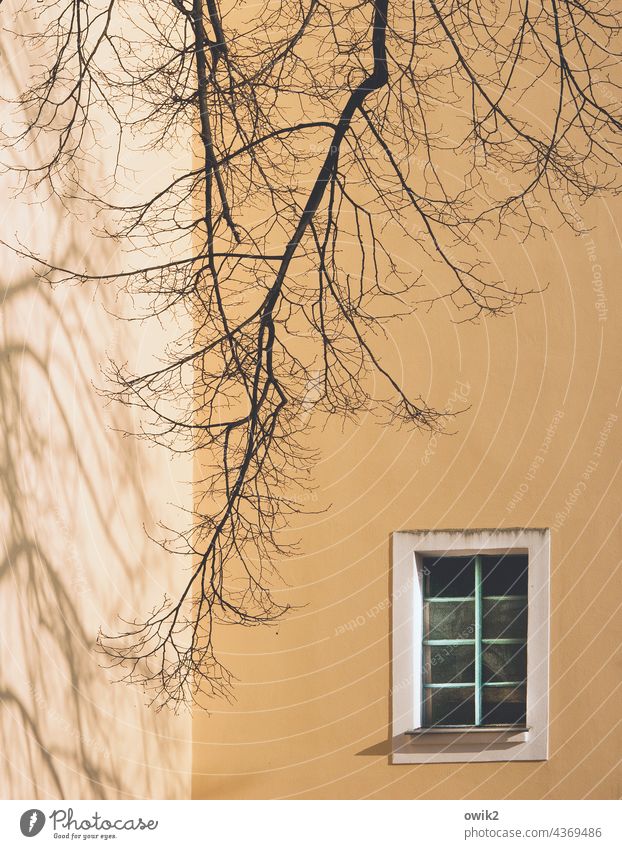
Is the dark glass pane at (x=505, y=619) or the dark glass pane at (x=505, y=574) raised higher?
the dark glass pane at (x=505, y=574)

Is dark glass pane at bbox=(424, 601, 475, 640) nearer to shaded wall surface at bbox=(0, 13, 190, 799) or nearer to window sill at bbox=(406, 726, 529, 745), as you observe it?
window sill at bbox=(406, 726, 529, 745)

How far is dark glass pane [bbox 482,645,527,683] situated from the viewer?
28.1 feet

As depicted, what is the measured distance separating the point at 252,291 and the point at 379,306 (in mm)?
933

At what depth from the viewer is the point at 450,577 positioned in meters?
8.75

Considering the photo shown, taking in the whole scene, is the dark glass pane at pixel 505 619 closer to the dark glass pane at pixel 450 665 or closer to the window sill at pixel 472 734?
the dark glass pane at pixel 450 665

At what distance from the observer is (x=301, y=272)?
9727 mm

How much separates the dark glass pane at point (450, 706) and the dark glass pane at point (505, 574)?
1.94ft

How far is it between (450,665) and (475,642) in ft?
0.66

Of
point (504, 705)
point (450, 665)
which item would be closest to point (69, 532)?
point (450, 665)

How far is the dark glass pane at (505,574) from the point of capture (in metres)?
8.62

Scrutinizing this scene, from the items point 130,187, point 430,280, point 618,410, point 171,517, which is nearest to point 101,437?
point 171,517

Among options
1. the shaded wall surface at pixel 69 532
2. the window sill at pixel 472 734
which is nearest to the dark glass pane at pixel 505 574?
the window sill at pixel 472 734

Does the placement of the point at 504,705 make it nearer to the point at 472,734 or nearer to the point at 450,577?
the point at 472,734

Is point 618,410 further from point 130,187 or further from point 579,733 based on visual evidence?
point 130,187
